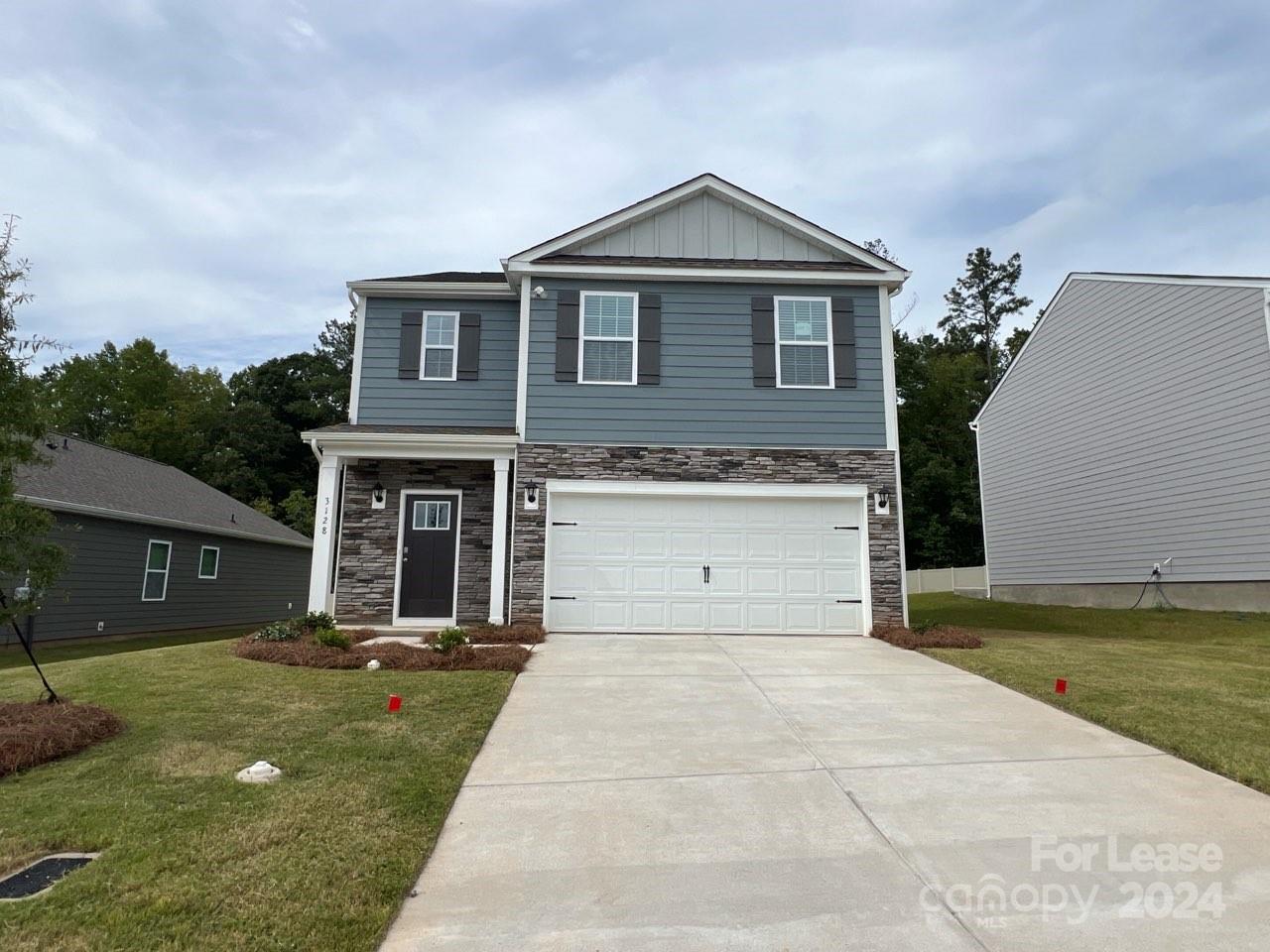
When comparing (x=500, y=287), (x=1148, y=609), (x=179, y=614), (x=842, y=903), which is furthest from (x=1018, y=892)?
(x=179, y=614)

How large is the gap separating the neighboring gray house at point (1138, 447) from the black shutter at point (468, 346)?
1342 cm

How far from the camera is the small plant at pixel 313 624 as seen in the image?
920 centimetres

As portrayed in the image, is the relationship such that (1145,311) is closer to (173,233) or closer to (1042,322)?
(1042,322)

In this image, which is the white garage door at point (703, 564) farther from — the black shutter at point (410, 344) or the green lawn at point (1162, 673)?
the black shutter at point (410, 344)

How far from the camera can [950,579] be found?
2608 cm

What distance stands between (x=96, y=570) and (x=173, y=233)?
22.3 feet

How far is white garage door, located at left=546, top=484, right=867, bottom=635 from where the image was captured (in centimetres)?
1045

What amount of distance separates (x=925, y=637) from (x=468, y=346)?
7.87 m

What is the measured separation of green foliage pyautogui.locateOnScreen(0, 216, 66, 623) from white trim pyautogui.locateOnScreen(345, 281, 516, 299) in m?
6.57

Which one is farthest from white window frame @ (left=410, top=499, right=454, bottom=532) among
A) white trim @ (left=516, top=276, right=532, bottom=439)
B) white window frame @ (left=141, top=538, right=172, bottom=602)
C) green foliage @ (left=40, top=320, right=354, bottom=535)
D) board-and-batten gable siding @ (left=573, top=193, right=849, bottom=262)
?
green foliage @ (left=40, top=320, right=354, bottom=535)

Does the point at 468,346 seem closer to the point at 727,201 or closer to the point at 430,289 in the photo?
the point at 430,289

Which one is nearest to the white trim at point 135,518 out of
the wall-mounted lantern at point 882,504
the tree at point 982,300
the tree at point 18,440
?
the tree at point 18,440

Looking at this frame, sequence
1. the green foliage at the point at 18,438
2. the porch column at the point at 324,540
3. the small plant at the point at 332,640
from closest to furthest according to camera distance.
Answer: the green foliage at the point at 18,438
the small plant at the point at 332,640
the porch column at the point at 324,540

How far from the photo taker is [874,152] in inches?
518
